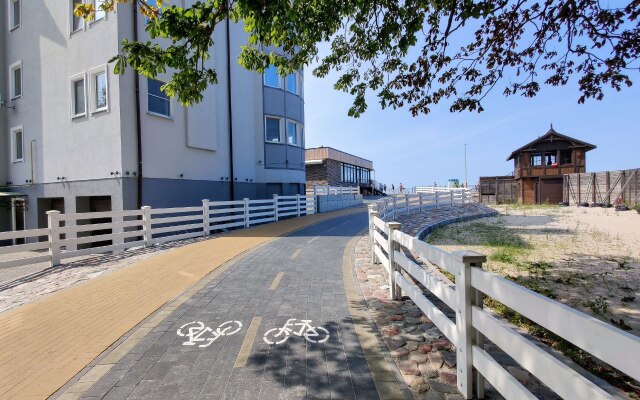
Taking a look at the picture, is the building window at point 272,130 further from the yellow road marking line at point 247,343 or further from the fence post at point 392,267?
the yellow road marking line at point 247,343

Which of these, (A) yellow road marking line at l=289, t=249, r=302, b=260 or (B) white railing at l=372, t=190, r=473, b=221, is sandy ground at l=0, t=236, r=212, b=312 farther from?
(B) white railing at l=372, t=190, r=473, b=221

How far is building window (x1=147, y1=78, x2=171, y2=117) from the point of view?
47.6 feet

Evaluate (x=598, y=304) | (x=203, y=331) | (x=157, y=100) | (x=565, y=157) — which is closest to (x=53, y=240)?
(x=203, y=331)

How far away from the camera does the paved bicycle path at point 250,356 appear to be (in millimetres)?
3324

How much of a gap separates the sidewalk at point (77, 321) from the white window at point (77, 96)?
375 inches

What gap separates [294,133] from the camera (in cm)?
2311

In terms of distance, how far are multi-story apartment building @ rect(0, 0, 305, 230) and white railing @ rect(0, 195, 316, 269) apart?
109 cm

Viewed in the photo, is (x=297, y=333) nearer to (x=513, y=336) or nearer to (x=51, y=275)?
(x=513, y=336)

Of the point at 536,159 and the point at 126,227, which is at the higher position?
the point at 536,159

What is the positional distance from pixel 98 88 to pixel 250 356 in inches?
569

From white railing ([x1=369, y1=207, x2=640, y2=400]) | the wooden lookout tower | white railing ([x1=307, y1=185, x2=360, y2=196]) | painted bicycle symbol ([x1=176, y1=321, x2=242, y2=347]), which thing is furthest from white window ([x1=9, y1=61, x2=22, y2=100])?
the wooden lookout tower

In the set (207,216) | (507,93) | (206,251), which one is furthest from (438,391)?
(207,216)

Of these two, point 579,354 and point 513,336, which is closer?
point 513,336

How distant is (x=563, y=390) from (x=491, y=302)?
3748 millimetres
